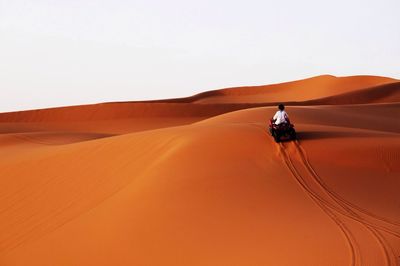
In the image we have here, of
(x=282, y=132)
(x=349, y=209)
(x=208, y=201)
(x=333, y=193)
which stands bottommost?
(x=349, y=209)

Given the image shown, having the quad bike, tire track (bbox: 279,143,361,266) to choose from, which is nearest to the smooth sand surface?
tire track (bbox: 279,143,361,266)

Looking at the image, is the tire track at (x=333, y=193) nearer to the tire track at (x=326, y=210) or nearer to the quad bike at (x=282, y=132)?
the quad bike at (x=282, y=132)

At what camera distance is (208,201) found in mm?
9359

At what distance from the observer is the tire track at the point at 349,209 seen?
6.81m

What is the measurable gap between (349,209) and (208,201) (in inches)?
96.7

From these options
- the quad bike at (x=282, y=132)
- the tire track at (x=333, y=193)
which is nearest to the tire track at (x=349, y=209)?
the tire track at (x=333, y=193)

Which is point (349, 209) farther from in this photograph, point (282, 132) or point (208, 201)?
point (282, 132)

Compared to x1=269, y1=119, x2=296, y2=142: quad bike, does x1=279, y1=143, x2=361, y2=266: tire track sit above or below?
below

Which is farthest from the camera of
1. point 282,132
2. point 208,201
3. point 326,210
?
point 282,132

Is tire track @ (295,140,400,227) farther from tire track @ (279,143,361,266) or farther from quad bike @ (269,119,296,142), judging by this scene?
tire track @ (279,143,361,266)

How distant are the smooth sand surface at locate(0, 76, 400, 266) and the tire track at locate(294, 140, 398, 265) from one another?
24 mm

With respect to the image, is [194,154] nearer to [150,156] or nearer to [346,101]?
[150,156]

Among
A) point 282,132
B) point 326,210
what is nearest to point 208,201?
point 326,210

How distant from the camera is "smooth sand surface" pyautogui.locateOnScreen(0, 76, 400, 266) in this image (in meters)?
7.58
